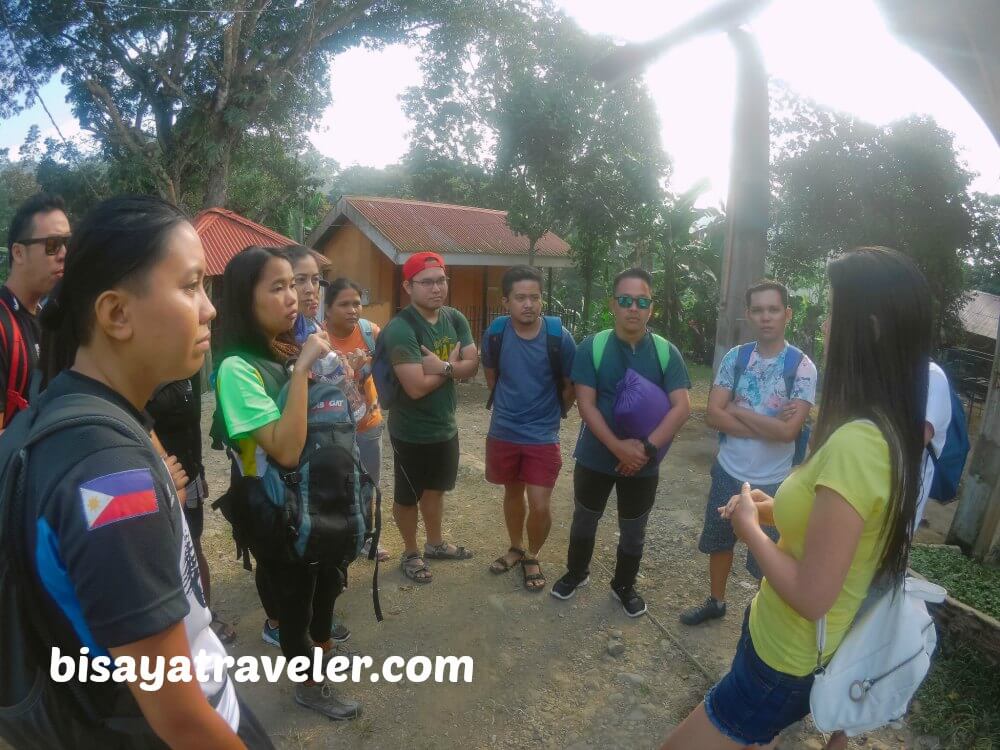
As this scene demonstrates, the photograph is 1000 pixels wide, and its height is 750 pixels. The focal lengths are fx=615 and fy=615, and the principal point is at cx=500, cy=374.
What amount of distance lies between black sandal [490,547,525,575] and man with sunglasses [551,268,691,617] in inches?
26.5

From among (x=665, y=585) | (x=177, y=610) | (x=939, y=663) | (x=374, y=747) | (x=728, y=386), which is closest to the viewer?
(x=177, y=610)

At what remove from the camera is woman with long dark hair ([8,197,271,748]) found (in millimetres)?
921

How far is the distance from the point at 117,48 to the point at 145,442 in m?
19.4

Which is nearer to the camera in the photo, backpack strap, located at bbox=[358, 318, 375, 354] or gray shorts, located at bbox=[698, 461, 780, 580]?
gray shorts, located at bbox=[698, 461, 780, 580]

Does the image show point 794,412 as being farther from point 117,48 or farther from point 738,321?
point 117,48

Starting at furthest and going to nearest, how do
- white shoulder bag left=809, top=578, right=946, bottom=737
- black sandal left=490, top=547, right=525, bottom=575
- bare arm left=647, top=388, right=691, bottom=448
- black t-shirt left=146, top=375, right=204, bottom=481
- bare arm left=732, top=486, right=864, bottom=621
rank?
1. black sandal left=490, top=547, right=525, bottom=575
2. bare arm left=647, top=388, right=691, bottom=448
3. black t-shirt left=146, top=375, right=204, bottom=481
4. white shoulder bag left=809, top=578, right=946, bottom=737
5. bare arm left=732, top=486, right=864, bottom=621

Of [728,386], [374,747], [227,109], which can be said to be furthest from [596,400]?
[227,109]

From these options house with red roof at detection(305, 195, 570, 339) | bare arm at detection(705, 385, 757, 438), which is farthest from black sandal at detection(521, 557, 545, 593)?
house with red roof at detection(305, 195, 570, 339)

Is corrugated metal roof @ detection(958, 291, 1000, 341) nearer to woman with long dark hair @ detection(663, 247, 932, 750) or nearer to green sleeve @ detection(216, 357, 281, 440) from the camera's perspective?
woman with long dark hair @ detection(663, 247, 932, 750)

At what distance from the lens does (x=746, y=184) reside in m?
4.71

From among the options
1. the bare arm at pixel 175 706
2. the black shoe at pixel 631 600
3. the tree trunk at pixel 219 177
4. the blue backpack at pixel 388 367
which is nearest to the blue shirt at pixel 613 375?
the black shoe at pixel 631 600

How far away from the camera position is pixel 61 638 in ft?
3.26

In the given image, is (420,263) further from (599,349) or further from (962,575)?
(962,575)

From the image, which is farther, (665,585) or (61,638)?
(665,585)
